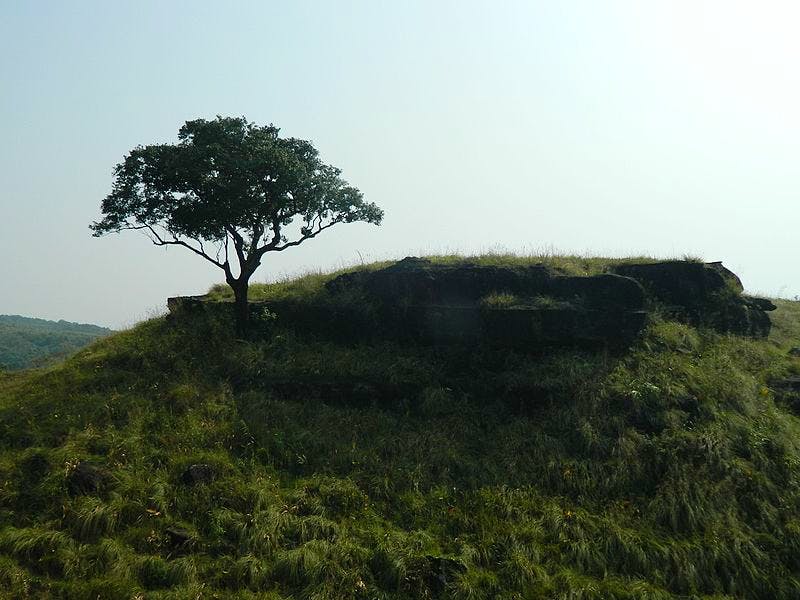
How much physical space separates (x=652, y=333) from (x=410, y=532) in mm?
10209

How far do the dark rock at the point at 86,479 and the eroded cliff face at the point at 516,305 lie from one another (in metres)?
8.15

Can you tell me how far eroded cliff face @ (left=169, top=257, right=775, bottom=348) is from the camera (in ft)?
55.3

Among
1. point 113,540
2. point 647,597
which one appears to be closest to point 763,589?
point 647,597

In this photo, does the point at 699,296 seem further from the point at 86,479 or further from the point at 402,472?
the point at 86,479

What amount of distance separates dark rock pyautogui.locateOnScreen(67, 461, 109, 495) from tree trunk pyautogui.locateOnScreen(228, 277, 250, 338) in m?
7.25

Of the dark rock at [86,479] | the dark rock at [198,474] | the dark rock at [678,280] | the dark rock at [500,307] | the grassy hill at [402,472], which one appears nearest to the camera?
the grassy hill at [402,472]

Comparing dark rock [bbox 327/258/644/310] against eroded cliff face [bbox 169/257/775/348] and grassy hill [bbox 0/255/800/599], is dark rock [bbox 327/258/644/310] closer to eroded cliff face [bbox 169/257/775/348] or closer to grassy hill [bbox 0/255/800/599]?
eroded cliff face [bbox 169/257/775/348]

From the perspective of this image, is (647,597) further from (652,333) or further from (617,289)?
(617,289)

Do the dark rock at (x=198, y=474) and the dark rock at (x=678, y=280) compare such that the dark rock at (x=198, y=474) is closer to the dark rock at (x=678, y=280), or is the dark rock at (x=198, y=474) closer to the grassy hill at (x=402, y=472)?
the grassy hill at (x=402, y=472)

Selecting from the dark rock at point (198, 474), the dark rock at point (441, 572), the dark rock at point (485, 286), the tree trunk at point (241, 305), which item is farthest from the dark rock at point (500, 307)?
the dark rock at point (441, 572)

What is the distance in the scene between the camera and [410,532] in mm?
10680

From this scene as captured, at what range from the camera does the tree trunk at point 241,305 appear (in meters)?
18.5

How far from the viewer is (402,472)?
12289 millimetres

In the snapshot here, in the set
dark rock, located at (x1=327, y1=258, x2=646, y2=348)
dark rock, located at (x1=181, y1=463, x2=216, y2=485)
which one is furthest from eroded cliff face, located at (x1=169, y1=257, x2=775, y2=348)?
dark rock, located at (x1=181, y1=463, x2=216, y2=485)
